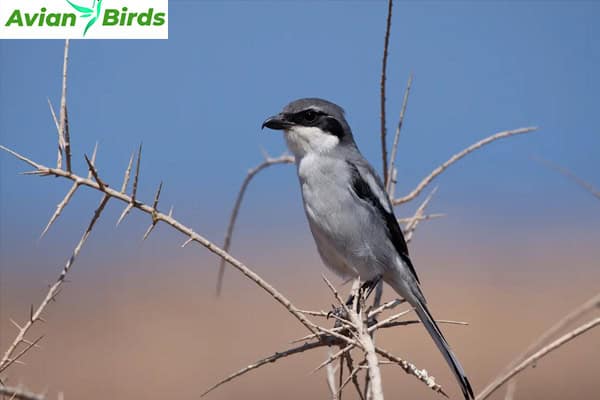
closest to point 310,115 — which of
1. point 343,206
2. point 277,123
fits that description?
point 277,123

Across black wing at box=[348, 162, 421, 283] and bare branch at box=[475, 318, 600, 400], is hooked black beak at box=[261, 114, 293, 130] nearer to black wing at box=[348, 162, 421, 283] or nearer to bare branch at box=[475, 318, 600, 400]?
black wing at box=[348, 162, 421, 283]

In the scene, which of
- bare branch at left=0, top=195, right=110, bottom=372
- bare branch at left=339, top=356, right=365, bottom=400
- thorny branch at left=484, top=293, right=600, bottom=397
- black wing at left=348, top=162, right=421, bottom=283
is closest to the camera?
thorny branch at left=484, top=293, right=600, bottom=397

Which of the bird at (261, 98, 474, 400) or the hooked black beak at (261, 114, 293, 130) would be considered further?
the hooked black beak at (261, 114, 293, 130)

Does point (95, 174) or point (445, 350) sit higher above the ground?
point (95, 174)

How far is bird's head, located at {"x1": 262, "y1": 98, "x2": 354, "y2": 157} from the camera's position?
388 centimetres

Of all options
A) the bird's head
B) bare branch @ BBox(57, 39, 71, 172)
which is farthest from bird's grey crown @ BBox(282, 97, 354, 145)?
bare branch @ BBox(57, 39, 71, 172)

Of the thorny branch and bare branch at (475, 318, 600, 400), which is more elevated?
the thorny branch

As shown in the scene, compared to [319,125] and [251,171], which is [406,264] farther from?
[251,171]

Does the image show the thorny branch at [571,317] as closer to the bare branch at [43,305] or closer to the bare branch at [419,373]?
the bare branch at [419,373]

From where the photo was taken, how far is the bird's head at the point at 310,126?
3.88 meters

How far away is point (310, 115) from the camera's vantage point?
392 cm

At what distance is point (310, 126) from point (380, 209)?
54 centimetres

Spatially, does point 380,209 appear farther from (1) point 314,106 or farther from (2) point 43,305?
(2) point 43,305

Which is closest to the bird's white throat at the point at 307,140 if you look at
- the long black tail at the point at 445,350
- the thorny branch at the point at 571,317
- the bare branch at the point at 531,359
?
the long black tail at the point at 445,350
